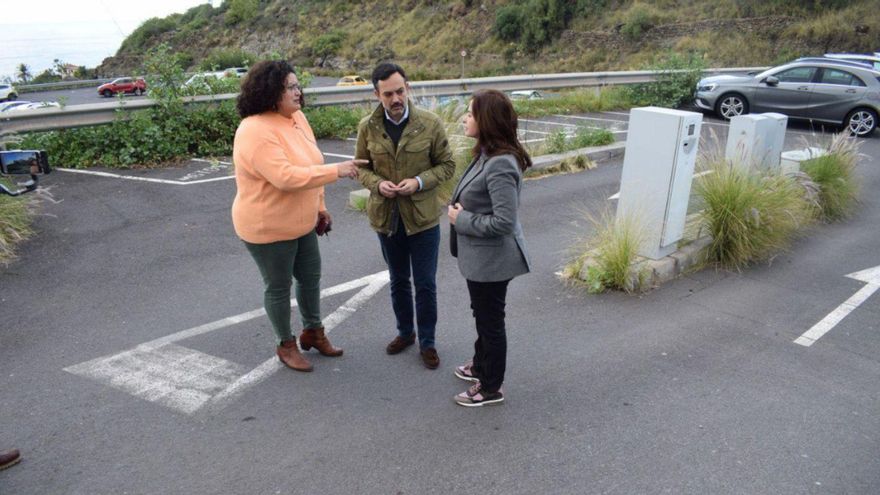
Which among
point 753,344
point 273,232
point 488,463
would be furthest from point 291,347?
point 753,344

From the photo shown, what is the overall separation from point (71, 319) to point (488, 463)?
3.57m

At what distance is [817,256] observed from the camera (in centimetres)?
701

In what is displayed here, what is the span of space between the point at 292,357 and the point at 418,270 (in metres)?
1.00

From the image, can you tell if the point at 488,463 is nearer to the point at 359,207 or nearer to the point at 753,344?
the point at 753,344

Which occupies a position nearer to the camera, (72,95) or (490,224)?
(490,224)

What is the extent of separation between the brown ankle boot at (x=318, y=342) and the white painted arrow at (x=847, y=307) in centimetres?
340

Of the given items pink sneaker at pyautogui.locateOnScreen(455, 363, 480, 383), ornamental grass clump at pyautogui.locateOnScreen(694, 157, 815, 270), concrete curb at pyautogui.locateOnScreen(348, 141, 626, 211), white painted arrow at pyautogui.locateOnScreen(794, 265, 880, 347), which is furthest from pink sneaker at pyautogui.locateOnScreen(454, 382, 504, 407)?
concrete curb at pyautogui.locateOnScreen(348, 141, 626, 211)

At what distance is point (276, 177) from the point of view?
152 inches

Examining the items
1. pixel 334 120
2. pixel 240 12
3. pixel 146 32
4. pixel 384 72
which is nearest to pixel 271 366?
pixel 384 72

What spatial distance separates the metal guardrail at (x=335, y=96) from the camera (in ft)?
29.9

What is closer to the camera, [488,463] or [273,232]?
[488,463]

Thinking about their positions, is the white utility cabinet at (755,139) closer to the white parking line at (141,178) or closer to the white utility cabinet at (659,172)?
the white utility cabinet at (659,172)

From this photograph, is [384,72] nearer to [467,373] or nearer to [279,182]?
[279,182]

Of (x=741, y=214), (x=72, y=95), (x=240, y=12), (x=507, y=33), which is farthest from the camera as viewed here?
(x=240, y=12)
